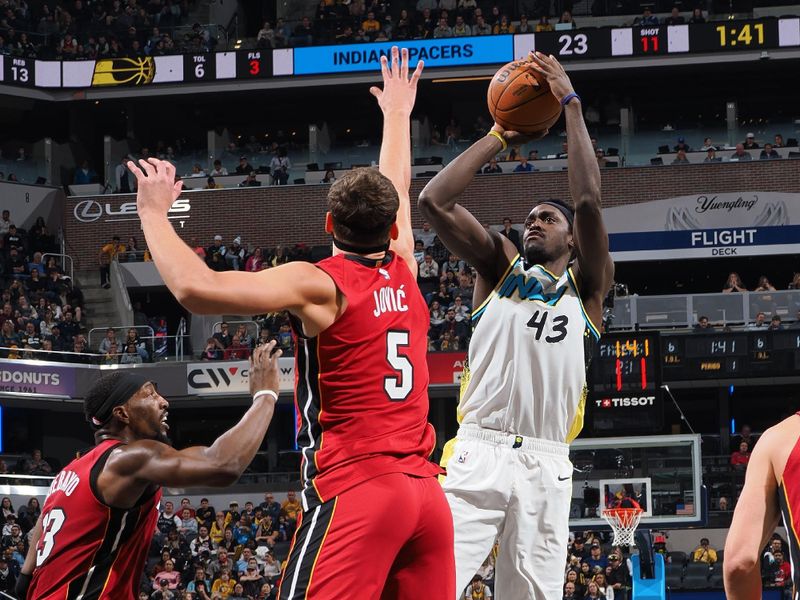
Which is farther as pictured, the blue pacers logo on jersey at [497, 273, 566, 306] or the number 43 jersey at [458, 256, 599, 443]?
the blue pacers logo on jersey at [497, 273, 566, 306]

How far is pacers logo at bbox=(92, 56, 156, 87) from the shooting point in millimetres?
33688

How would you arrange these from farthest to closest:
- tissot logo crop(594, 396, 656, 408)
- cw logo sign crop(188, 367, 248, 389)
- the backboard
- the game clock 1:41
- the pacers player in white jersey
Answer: the game clock 1:41 → cw logo sign crop(188, 367, 248, 389) → the backboard → tissot logo crop(594, 396, 656, 408) → the pacers player in white jersey

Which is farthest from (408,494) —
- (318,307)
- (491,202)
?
(491,202)

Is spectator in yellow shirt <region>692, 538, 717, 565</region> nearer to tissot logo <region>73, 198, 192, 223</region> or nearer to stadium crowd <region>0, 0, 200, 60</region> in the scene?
tissot logo <region>73, 198, 192, 223</region>

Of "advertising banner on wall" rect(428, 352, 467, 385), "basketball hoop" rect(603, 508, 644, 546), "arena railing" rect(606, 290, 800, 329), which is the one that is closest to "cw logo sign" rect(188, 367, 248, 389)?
"advertising banner on wall" rect(428, 352, 467, 385)

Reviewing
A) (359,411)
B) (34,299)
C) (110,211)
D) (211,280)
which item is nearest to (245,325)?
(34,299)

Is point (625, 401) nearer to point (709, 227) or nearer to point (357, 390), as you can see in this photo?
point (357, 390)

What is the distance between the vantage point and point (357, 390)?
14.3 ft

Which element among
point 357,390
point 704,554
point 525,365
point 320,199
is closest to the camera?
point 357,390

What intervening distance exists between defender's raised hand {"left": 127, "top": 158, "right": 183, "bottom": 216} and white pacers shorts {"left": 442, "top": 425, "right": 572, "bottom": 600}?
2.27m

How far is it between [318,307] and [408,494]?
72cm

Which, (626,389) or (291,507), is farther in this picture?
(291,507)

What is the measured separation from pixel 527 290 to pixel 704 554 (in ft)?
56.2

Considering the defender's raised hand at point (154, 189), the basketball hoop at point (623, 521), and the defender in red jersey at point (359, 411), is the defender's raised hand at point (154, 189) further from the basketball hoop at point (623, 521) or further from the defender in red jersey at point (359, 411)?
the basketball hoop at point (623, 521)
